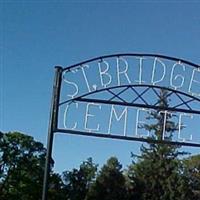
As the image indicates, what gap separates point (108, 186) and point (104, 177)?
1.15 metres

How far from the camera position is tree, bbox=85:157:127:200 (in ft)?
179

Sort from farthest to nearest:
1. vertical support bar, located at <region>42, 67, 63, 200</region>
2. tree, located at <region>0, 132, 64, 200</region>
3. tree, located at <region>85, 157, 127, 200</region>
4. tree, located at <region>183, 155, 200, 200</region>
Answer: tree, located at <region>183, 155, 200, 200</region>
tree, located at <region>85, 157, 127, 200</region>
tree, located at <region>0, 132, 64, 200</region>
vertical support bar, located at <region>42, 67, 63, 200</region>

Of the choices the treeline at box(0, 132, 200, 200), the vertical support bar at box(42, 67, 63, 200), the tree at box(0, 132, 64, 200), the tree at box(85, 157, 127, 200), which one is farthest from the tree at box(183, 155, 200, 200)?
the vertical support bar at box(42, 67, 63, 200)

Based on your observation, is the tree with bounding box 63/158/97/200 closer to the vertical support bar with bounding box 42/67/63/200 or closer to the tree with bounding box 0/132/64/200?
the tree with bounding box 0/132/64/200

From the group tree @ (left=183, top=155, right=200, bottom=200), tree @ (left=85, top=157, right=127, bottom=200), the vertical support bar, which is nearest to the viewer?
the vertical support bar

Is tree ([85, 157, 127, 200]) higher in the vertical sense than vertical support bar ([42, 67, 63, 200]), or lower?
lower

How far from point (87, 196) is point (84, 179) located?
4.55 m

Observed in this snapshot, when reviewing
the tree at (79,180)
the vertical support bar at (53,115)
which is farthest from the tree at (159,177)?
the vertical support bar at (53,115)

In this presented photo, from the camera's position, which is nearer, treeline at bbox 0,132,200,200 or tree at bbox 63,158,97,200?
treeline at bbox 0,132,200,200

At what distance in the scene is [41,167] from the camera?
168 feet

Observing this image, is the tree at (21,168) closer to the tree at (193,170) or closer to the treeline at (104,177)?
the treeline at (104,177)

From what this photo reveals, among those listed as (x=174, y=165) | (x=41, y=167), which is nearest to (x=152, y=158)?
(x=174, y=165)

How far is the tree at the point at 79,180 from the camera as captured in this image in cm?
5757

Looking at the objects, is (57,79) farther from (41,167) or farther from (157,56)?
(41,167)
